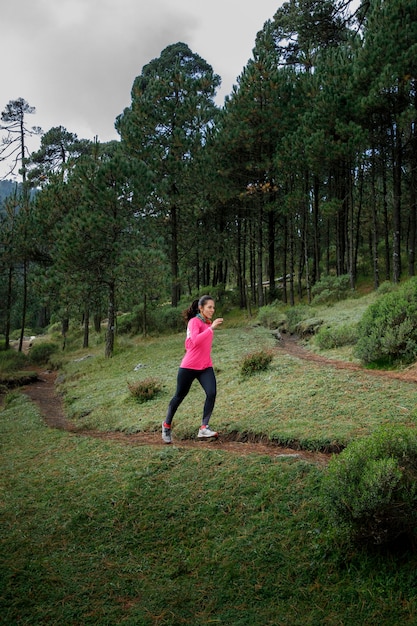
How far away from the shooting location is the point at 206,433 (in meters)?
6.31

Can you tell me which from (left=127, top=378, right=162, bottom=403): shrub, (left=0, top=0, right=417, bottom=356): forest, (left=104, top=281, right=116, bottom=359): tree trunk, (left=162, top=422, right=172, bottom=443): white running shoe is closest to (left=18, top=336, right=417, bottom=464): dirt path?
(left=162, top=422, right=172, bottom=443): white running shoe

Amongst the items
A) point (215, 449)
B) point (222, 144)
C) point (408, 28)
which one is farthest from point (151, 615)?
point (222, 144)

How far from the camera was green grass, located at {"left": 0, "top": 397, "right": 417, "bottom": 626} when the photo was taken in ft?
10.0

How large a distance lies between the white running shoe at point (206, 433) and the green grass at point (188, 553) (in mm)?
759

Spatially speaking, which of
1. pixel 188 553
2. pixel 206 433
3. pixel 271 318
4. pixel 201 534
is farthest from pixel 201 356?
pixel 271 318

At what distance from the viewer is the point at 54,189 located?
2416 cm

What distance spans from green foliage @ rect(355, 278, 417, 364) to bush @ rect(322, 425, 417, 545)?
206 inches

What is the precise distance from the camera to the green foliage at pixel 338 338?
11.6 m

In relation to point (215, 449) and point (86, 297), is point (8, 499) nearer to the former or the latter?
point (215, 449)

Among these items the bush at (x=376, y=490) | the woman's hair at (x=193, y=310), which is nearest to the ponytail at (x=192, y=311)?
the woman's hair at (x=193, y=310)

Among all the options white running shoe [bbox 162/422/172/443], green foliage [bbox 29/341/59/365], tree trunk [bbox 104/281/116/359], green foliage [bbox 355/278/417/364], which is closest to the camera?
white running shoe [bbox 162/422/172/443]

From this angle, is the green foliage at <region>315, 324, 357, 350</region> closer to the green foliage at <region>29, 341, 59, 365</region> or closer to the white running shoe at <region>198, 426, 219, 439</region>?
the white running shoe at <region>198, 426, 219, 439</region>

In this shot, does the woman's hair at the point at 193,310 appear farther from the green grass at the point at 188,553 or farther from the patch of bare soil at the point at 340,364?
the patch of bare soil at the point at 340,364

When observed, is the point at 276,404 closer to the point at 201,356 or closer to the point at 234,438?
the point at 234,438
